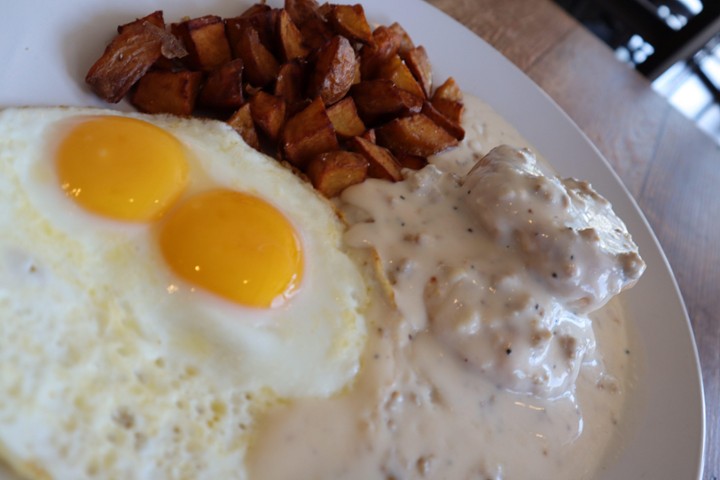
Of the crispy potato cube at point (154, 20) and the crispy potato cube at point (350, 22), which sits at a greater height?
the crispy potato cube at point (350, 22)

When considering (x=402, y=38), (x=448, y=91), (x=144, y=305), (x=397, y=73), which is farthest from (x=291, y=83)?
(x=144, y=305)

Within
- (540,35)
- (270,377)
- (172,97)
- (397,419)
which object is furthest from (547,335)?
(540,35)

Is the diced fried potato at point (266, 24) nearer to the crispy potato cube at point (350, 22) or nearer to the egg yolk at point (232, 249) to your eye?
A: the crispy potato cube at point (350, 22)

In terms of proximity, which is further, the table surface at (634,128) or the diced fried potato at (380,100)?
the table surface at (634,128)

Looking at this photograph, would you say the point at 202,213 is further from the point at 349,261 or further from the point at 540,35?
the point at 540,35

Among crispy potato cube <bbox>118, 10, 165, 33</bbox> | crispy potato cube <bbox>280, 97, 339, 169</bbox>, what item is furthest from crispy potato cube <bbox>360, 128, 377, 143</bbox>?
crispy potato cube <bbox>118, 10, 165, 33</bbox>

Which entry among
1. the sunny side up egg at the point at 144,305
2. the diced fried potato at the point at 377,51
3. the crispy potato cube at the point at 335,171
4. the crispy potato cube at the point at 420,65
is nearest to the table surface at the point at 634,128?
the crispy potato cube at the point at 420,65

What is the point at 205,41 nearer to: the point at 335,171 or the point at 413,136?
the point at 335,171
